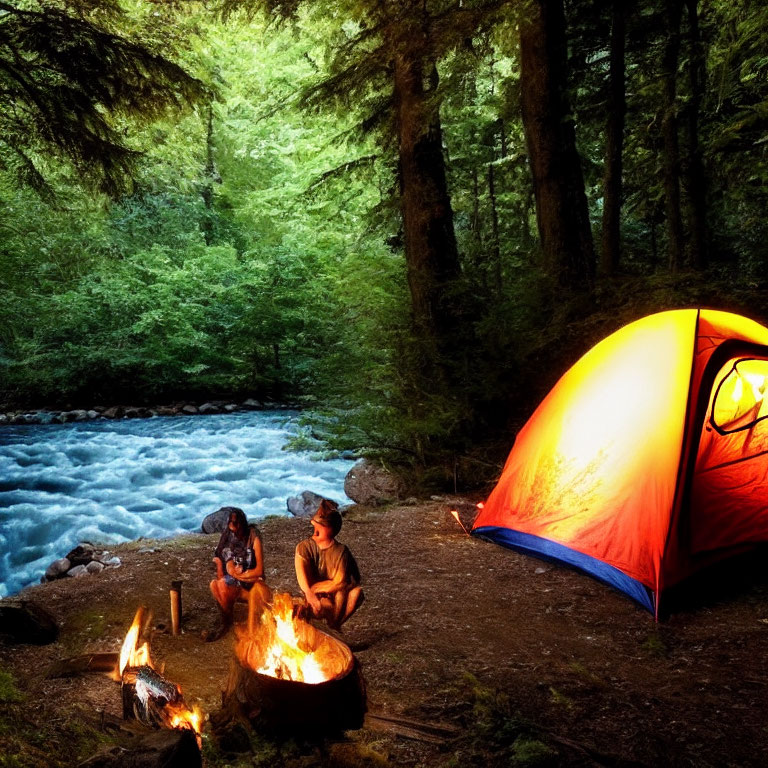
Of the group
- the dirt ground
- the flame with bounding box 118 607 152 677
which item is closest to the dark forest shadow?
the dirt ground

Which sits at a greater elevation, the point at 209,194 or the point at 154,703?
the point at 209,194

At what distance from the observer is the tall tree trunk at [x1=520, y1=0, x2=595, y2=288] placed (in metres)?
7.93

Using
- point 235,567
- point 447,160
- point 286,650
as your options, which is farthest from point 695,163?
point 286,650

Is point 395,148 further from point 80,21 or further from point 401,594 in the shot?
point 401,594

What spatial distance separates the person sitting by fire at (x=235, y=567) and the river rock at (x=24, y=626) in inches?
45.1

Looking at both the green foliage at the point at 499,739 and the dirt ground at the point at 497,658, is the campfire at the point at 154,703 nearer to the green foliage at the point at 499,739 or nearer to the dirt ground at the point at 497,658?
the dirt ground at the point at 497,658

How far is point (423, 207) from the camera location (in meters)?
8.51

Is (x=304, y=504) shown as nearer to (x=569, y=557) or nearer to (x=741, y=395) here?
(x=569, y=557)

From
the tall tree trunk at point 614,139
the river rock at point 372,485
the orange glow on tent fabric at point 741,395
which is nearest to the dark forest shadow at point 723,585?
the orange glow on tent fabric at point 741,395

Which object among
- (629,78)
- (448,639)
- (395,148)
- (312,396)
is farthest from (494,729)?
(629,78)

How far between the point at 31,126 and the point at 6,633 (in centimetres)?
482

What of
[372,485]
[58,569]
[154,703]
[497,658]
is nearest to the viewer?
[154,703]

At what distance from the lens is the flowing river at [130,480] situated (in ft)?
28.1

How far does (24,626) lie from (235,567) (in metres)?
1.52
